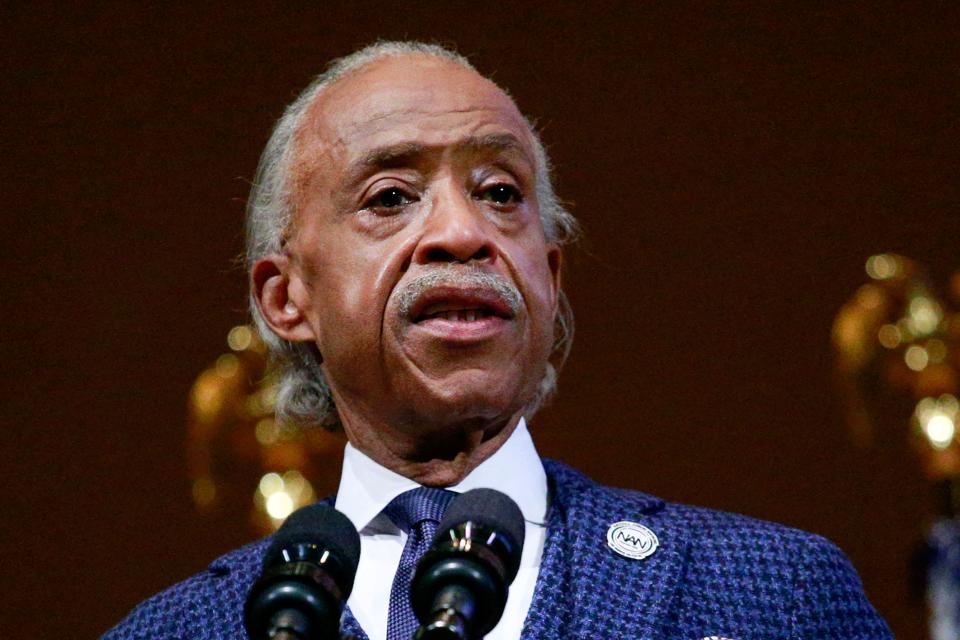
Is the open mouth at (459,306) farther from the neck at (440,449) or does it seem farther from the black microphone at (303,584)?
the black microphone at (303,584)

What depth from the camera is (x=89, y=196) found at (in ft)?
13.1

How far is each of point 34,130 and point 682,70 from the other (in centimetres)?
188

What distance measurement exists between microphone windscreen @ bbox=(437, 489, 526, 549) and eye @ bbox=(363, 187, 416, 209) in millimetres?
572

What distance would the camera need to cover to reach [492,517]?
1131 millimetres

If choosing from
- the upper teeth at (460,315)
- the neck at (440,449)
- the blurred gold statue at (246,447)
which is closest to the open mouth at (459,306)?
the upper teeth at (460,315)

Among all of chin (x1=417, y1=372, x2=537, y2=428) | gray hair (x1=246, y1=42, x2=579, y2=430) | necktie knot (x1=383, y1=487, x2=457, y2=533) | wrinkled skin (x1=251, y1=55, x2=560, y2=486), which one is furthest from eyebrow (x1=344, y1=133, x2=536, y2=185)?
necktie knot (x1=383, y1=487, x2=457, y2=533)

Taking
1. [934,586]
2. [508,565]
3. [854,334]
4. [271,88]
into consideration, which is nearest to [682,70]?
[854,334]

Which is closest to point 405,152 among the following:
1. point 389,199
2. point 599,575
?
point 389,199

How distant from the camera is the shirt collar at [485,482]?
1658 mm

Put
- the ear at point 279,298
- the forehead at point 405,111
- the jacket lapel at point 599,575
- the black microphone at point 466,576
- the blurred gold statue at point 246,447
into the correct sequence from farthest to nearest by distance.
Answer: the blurred gold statue at point 246,447 → the ear at point 279,298 → the forehead at point 405,111 → the jacket lapel at point 599,575 → the black microphone at point 466,576

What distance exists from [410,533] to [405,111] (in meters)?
0.51

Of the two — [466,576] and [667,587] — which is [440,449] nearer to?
[667,587]

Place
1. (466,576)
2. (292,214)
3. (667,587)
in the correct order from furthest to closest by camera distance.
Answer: (292,214) → (667,587) → (466,576)

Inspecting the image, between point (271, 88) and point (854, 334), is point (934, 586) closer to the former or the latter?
point (854, 334)
